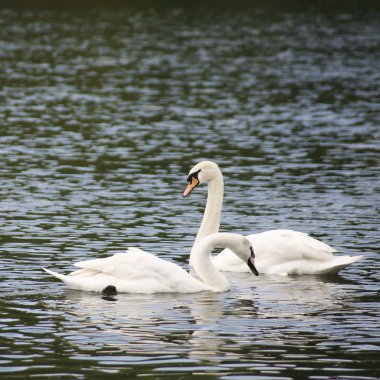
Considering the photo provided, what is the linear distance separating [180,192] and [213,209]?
5.72 metres

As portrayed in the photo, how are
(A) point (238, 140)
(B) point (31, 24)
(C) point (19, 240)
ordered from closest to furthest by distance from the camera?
(C) point (19, 240), (A) point (238, 140), (B) point (31, 24)

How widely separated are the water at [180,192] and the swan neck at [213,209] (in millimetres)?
752

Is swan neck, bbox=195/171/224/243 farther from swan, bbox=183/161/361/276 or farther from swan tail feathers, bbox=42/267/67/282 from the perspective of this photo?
swan tail feathers, bbox=42/267/67/282

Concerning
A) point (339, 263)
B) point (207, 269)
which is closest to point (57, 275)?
point (207, 269)

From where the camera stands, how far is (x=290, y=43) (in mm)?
64625

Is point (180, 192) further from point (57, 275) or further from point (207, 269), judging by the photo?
point (57, 275)

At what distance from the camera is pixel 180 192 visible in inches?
1014

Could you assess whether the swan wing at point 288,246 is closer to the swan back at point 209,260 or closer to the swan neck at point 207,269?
the swan back at point 209,260

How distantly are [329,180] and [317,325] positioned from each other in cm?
1235

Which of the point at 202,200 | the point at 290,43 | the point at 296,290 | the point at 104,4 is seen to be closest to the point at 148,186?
the point at 202,200

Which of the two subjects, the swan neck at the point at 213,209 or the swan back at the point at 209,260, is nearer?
the swan back at the point at 209,260

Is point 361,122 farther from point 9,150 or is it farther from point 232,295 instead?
point 232,295

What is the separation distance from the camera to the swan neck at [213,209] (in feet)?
65.5

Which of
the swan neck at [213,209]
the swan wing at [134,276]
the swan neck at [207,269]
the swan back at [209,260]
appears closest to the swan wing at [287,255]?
the swan neck at [213,209]
